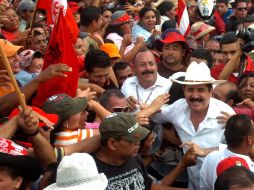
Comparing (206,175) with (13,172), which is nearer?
(13,172)

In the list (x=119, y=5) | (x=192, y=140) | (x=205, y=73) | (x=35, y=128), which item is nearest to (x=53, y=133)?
(x=35, y=128)

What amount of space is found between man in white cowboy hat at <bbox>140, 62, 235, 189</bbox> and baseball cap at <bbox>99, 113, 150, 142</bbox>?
85 centimetres

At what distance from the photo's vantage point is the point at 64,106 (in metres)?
4.70

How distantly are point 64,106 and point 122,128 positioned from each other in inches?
22.0

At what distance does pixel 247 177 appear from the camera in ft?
11.8

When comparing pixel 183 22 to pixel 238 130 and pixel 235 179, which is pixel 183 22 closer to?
pixel 238 130

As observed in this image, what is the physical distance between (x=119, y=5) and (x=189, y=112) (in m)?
7.46

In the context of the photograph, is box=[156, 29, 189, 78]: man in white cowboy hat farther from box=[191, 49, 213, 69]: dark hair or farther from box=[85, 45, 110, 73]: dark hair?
box=[85, 45, 110, 73]: dark hair

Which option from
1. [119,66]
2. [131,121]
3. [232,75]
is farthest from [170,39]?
[131,121]

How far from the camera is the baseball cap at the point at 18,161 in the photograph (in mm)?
3764

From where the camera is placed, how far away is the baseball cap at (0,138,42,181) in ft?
12.3

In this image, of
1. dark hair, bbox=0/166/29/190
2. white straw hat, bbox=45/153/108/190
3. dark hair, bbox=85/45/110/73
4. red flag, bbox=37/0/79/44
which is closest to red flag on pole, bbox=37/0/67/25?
red flag, bbox=37/0/79/44

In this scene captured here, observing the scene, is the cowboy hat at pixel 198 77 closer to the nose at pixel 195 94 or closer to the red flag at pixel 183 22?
the nose at pixel 195 94

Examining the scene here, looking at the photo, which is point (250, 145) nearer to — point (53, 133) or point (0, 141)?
point (53, 133)
